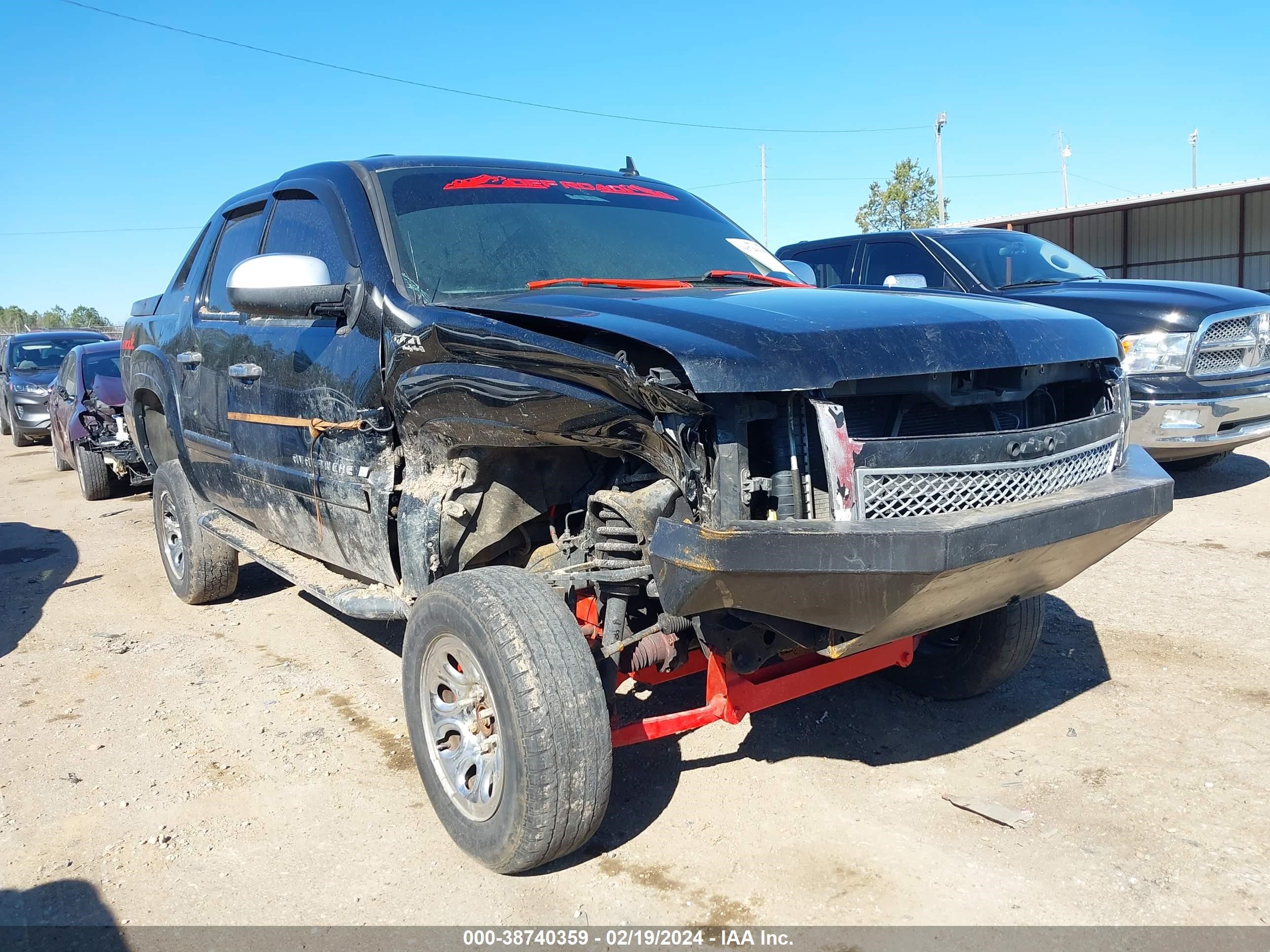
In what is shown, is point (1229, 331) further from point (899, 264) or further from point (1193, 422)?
point (899, 264)

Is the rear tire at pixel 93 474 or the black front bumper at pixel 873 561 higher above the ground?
the black front bumper at pixel 873 561

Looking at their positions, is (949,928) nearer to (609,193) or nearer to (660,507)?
(660,507)

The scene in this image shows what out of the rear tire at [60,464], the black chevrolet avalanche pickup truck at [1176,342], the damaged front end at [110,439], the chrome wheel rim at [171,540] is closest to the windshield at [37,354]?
the rear tire at [60,464]

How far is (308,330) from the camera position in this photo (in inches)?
146

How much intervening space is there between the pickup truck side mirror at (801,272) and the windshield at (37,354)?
13747 millimetres

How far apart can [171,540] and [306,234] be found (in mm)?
2562

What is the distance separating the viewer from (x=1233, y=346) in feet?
22.4

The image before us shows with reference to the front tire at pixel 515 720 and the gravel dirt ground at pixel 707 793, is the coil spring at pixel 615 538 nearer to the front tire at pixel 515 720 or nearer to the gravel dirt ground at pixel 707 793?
the front tire at pixel 515 720

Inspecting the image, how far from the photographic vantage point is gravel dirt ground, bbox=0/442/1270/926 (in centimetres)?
270

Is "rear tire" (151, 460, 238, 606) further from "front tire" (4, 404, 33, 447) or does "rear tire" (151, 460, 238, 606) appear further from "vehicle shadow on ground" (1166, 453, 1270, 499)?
"front tire" (4, 404, 33, 447)

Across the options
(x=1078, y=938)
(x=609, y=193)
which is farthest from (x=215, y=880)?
(x=609, y=193)

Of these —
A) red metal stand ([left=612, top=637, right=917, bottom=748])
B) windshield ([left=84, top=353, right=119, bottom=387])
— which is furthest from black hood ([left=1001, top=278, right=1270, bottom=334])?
windshield ([left=84, top=353, right=119, bottom=387])

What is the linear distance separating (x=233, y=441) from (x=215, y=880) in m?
2.10

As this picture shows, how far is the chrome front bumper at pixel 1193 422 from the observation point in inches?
259
